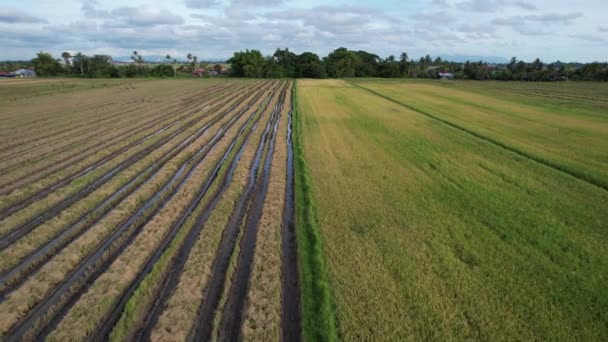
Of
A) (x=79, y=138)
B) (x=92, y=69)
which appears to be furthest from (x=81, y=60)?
(x=79, y=138)

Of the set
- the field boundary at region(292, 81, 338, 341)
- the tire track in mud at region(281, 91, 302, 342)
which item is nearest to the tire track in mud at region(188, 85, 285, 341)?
the tire track in mud at region(281, 91, 302, 342)

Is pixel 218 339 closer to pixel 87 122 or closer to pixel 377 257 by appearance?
pixel 377 257

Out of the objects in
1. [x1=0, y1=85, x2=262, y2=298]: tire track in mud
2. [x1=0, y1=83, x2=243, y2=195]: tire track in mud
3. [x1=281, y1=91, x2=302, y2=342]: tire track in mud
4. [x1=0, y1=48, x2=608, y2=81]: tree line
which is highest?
[x1=0, y1=48, x2=608, y2=81]: tree line

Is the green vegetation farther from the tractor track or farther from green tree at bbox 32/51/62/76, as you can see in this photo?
green tree at bbox 32/51/62/76

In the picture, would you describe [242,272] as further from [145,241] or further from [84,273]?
[84,273]

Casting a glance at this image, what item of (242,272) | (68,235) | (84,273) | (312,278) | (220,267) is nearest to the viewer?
(312,278)
